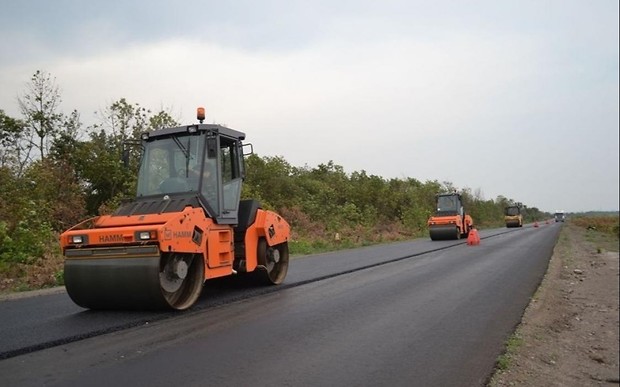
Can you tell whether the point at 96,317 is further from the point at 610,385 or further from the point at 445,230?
the point at 445,230

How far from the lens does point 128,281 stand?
21.4 ft

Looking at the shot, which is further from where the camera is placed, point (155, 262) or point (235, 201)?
point (235, 201)

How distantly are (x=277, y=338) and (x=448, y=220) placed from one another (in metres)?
22.0

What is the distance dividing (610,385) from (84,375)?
4265 millimetres

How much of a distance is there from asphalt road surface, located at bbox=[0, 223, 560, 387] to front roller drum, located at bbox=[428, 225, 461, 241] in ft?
54.8

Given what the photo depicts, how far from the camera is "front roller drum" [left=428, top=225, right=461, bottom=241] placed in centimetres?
2616

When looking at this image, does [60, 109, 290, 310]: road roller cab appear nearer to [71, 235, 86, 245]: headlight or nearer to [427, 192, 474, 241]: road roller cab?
[71, 235, 86, 245]: headlight

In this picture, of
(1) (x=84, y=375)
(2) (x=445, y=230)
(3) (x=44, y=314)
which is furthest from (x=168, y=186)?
(2) (x=445, y=230)

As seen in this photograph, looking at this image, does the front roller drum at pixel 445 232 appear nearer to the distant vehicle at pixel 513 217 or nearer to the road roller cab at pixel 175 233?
the road roller cab at pixel 175 233

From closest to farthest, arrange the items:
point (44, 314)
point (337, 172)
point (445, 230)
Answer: point (44, 314) < point (445, 230) < point (337, 172)

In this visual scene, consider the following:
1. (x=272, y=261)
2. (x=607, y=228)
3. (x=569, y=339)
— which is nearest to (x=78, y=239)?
(x=272, y=261)

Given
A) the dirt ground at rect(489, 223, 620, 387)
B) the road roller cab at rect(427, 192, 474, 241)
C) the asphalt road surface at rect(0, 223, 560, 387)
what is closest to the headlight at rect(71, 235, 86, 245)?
the asphalt road surface at rect(0, 223, 560, 387)

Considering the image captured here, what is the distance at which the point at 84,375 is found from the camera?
4.31m

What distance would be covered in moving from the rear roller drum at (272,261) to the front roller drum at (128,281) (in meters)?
2.04
